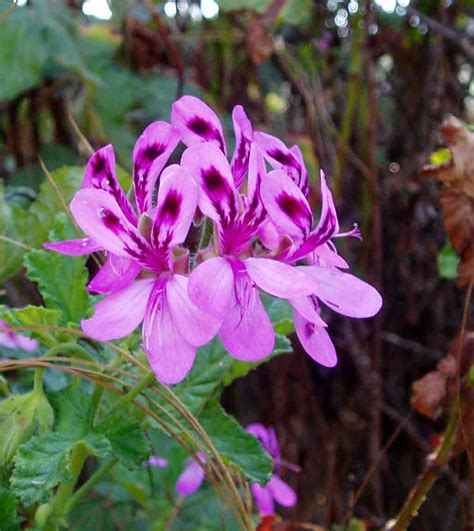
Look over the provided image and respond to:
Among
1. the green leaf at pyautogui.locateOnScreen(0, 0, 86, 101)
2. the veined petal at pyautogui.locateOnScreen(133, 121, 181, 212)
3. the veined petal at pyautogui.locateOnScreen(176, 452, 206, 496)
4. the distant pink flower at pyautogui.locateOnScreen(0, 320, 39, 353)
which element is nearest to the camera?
the veined petal at pyautogui.locateOnScreen(133, 121, 181, 212)

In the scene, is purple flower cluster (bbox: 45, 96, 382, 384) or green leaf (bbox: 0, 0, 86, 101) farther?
green leaf (bbox: 0, 0, 86, 101)

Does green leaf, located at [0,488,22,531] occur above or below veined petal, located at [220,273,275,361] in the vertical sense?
below

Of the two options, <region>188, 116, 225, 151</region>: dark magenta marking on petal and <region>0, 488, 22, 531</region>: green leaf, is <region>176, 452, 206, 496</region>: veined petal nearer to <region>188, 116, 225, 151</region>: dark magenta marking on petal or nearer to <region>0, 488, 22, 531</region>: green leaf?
<region>0, 488, 22, 531</region>: green leaf

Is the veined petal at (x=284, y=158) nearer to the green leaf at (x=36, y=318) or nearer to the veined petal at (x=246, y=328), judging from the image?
the veined petal at (x=246, y=328)

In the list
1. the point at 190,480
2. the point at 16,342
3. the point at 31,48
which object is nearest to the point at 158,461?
the point at 190,480

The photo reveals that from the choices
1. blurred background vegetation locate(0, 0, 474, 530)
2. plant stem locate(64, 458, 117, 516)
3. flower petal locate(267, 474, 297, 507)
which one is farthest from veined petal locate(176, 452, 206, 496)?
blurred background vegetation locate(0, 0, 474, 530)

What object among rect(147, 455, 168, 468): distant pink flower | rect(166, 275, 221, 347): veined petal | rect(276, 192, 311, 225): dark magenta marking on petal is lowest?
rect(147, 455, 168, 468): distant pink flower

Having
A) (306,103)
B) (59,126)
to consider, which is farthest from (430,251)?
(59,126)
